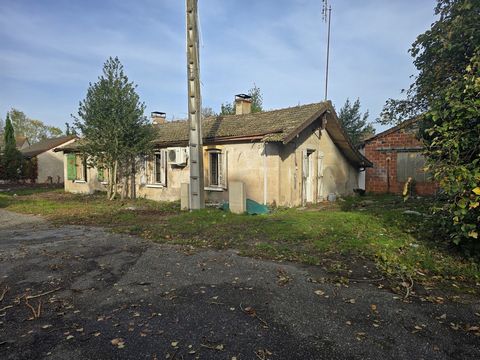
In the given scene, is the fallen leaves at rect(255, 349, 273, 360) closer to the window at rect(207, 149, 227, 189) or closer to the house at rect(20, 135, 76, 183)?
the window at rect(207, 149, 227, 189)

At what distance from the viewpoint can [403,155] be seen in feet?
54.6

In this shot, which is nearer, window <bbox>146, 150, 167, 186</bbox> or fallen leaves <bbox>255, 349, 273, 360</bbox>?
fallen leaves <bbox>255, 349, 273, 360</bbox>

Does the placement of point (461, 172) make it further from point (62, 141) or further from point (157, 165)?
point (62, 141)

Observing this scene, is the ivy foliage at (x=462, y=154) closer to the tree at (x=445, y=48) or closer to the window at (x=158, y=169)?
the tree at (x=445, y=48)

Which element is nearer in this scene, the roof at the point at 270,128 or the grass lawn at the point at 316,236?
the grass lawn at the point at 316,236

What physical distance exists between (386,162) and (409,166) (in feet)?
3.80

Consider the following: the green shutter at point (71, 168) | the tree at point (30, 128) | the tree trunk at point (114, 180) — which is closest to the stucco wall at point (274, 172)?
the tree trunk at point (114, 180)

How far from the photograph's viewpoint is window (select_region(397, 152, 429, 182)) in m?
16.1

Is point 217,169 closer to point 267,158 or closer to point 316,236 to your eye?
point 267,158

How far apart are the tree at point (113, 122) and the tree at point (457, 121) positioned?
1125cm

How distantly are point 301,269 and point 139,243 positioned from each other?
353cm

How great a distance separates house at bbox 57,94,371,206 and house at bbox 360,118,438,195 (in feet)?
5.76

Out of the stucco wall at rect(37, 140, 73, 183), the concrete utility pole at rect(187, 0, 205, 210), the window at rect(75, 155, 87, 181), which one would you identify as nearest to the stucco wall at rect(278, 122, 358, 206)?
the concrete utility pole at rect(187, 0, 205, 210)

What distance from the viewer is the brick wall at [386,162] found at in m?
16.3
